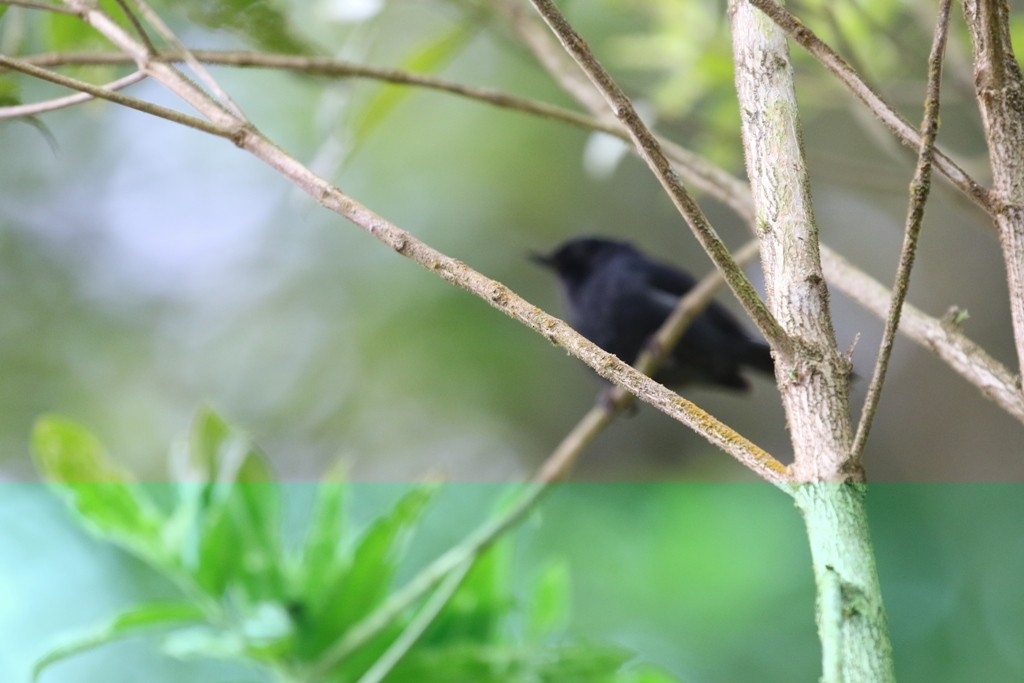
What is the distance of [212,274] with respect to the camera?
5.79 metres

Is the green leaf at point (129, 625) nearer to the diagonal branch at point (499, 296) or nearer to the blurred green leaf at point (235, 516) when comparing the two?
the blurred green leaf at point (235, 516)

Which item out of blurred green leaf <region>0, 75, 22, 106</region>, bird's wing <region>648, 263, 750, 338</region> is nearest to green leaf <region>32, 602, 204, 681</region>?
blurred green leaf <region>0, 75, 22, 106</region>

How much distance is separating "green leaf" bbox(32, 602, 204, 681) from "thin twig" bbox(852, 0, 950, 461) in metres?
1.06

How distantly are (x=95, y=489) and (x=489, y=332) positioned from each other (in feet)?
11.5

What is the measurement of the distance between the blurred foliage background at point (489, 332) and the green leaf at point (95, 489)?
1.40 feet

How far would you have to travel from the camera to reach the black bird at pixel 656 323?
333 cm

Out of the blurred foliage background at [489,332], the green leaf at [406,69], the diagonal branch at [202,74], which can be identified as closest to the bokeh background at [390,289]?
the blurred foliage background at [489,332]

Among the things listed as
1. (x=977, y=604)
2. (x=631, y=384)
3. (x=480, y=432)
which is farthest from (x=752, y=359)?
(x=631, y=384)

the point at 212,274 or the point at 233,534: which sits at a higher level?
the point at 212,274

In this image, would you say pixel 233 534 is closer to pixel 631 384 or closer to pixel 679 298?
pixel 631 384

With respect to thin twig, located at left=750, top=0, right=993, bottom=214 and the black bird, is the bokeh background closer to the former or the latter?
the black bird

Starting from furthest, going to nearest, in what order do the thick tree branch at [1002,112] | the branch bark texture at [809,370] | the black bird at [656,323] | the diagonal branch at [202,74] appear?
1. the black bird at [656,323]
2. the diagonal branch at [202,74]
3. the thick tree branch at [1002,112]
4. the branch bark texture at [809,370]

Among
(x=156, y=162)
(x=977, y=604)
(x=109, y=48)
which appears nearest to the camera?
(x=109, y=48)

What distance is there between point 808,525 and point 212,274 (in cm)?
553
